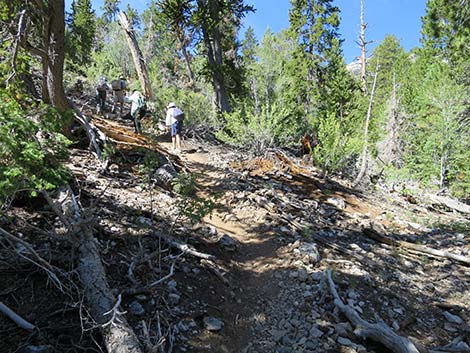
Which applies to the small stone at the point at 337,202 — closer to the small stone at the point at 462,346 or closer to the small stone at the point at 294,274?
the small stone at the point at 294,274

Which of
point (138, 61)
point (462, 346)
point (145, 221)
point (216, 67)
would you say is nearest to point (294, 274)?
point (462, 346)

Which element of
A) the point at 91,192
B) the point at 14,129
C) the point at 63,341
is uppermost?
the point at 14,129

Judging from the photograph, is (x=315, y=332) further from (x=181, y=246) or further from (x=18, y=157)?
(x=18, y=157)

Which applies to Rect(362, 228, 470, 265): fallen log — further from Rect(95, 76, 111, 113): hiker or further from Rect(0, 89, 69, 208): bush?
Rect(95, 76, 111, 113): hiker

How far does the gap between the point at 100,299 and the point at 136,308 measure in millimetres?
485

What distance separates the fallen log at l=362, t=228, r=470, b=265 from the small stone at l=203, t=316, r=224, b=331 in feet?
13.6

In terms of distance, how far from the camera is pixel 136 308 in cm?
285

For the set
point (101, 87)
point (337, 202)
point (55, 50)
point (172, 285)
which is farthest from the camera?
point (101, 87)

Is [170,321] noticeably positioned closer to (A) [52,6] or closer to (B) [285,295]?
(B) [285,295]

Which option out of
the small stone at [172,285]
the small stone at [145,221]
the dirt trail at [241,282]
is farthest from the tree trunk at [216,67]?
the small stone at [172,285]

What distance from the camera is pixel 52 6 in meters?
4.80

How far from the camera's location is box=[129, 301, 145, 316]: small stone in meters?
2.81

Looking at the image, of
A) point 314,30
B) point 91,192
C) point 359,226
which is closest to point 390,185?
point 359,226

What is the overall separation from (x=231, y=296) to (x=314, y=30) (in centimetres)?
1761
